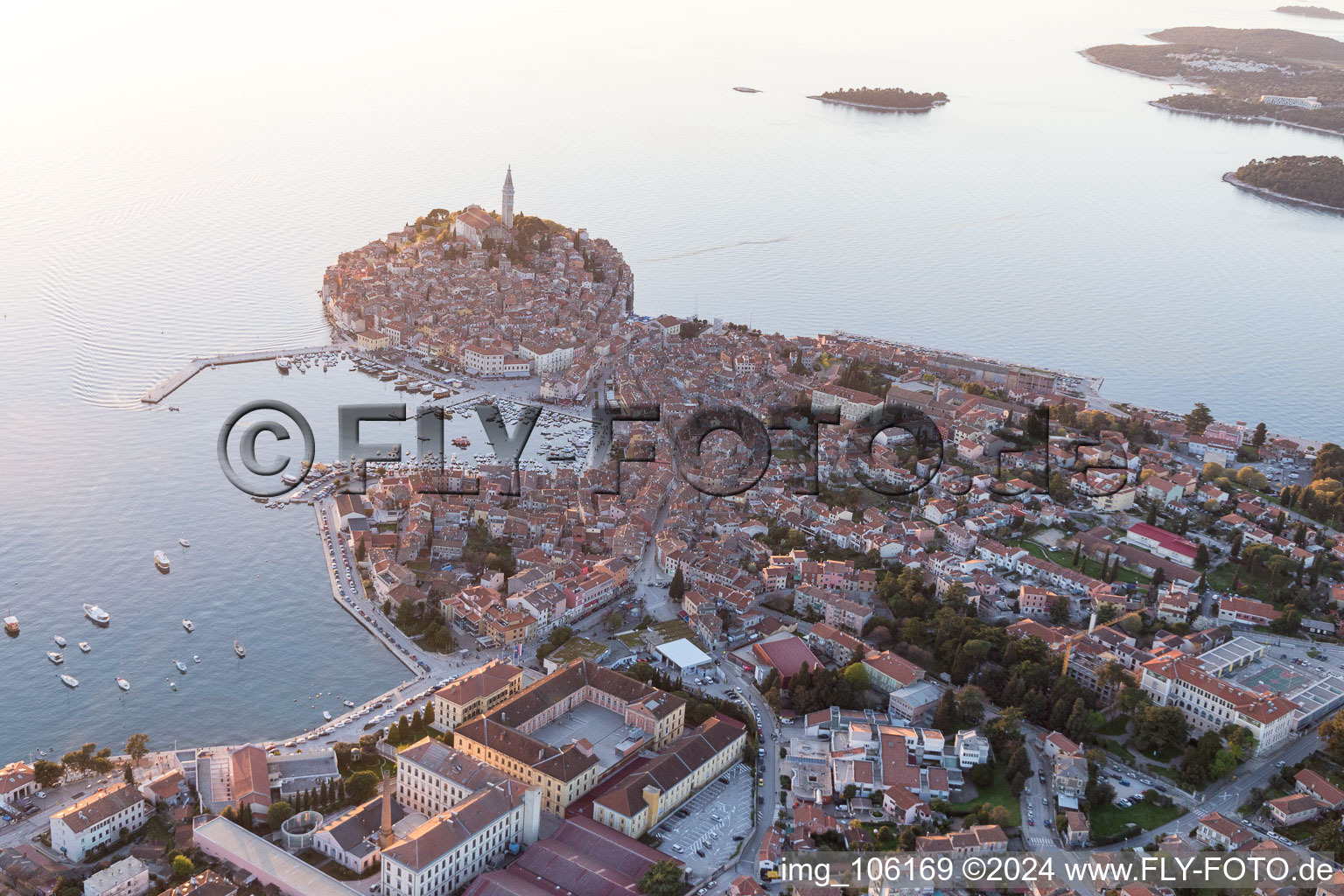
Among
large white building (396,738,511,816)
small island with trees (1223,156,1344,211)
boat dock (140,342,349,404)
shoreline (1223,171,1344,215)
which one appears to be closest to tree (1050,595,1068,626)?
large white building (396,738,511,816)

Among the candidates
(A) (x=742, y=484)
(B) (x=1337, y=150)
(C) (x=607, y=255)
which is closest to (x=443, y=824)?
(A) (x=742, y=484)

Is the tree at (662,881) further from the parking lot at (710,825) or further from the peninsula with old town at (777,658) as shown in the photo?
the parking lot at (710,825)

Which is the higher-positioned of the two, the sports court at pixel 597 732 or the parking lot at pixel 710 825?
the sports court at pixel 597 732

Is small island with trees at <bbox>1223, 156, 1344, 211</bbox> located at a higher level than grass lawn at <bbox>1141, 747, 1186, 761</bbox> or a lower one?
higher

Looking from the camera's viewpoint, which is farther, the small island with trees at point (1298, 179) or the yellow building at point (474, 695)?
the small island with trees at point (1298, 179)

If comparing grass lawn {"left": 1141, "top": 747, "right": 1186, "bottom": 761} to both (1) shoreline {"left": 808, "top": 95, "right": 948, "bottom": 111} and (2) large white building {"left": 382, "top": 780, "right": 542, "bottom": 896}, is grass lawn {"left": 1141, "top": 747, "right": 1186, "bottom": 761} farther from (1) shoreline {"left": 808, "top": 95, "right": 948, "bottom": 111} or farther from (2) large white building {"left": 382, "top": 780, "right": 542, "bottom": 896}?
(1) shoreline {"left": 808, "top": 95, "right": 948, "bottom": 111}

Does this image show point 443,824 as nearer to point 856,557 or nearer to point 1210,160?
point 856,557

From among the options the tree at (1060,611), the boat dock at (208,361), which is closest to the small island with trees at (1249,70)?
the tree at (1060,611)

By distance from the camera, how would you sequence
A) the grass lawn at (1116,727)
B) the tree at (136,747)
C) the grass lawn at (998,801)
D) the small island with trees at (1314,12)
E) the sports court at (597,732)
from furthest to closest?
the small island with trees at (1314,12), the grass lawn at (1116,727), the sports court at (597,732), the tree at (136,747), the grass lawn at (998,801)
